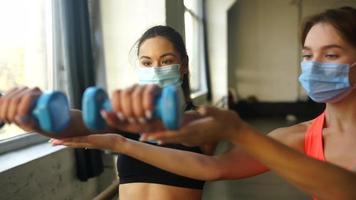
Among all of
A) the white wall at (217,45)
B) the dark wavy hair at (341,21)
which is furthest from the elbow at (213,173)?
the white wall at (217,45)

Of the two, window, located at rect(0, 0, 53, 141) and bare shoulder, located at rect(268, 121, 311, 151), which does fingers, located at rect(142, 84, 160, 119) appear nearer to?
bare shoulder, located at rect(268, 121, 311, 151)

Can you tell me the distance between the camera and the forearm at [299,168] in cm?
76

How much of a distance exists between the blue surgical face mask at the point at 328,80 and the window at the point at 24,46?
1.45 meters

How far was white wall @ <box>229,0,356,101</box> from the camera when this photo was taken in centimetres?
914

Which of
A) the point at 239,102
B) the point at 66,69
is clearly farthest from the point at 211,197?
the point at 239,102

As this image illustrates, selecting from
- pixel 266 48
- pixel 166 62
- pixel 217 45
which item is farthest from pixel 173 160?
pixel 266 48

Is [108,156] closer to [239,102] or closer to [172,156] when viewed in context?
[172,156]

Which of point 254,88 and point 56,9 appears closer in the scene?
point 56,9

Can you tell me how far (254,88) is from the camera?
954 cm

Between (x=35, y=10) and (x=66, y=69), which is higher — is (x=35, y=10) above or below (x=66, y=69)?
above

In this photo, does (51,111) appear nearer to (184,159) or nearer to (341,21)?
(184,159)

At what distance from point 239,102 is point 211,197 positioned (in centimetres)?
570

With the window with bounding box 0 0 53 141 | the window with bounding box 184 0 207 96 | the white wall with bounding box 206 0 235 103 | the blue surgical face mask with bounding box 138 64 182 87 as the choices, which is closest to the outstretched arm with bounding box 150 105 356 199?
the blue surgical face mask with bounding box 138 64 182 87

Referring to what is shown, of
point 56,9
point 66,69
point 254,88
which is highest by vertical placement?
point 56,9
